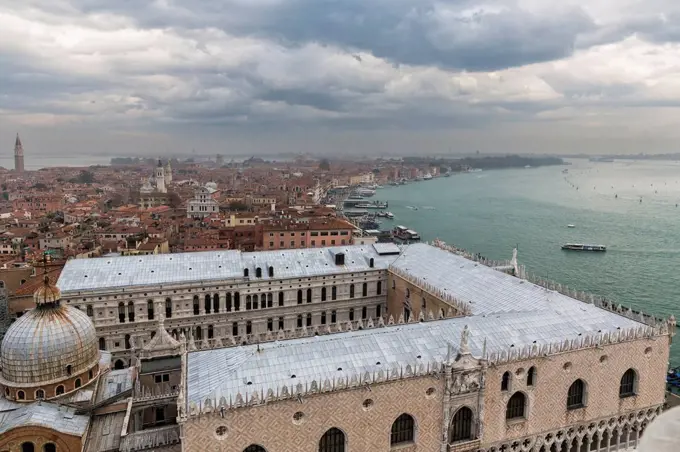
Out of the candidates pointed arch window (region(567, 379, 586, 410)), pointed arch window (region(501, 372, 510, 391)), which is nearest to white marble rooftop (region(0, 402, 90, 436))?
pointed arch window (region(501, 372, 510, 391))

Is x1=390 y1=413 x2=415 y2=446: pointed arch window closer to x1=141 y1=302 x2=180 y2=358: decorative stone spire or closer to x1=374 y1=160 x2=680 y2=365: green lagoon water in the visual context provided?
x1=141 y1=302 x2=180 y2=358: decorative stone spire

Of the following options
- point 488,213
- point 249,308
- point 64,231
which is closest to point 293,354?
point 249,308

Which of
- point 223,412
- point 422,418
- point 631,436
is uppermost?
point 223,412

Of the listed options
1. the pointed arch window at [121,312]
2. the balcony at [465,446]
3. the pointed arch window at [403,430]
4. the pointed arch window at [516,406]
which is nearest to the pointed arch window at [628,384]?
the pointed arch window at [516,406]

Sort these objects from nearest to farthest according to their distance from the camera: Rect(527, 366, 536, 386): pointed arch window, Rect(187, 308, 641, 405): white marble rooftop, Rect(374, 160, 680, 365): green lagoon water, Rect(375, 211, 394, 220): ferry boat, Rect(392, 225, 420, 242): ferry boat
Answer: Rect(187, 308, 641, 405): white marble rooftop < Rect(527, 366, 536, 386): pointed arch window < Rect(374, 160, 680, 365): green lagoon water < Rect(392, 225, 420, 242): ferry boat < Rect(375, 211, 394, 220): ferry boat

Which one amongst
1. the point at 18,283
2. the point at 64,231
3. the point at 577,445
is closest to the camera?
the point at 577,445

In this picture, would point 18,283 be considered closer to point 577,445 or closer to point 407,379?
point 407,379

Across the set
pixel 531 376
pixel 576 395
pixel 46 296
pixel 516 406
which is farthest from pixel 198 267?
pixel 576 395
